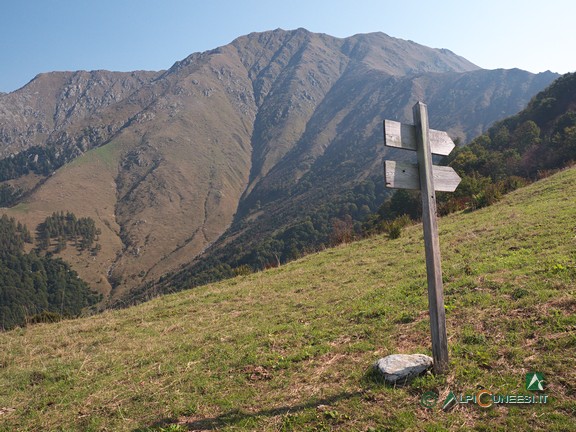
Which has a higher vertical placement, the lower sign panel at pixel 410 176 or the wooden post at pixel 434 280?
the lower sign panel at pixel 410 176

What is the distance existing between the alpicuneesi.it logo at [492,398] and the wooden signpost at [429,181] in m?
0.55

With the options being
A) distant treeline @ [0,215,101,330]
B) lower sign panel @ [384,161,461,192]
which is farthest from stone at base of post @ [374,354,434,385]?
distant treeline @ [0,215,101,330]

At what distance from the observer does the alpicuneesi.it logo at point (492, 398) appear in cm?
453

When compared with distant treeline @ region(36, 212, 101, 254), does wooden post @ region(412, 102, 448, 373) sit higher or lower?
→ higher

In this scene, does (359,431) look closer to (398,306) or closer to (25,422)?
(398,306)

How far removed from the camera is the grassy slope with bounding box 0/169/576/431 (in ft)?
16.0

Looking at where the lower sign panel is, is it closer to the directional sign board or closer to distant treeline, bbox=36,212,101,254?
the directional sign board

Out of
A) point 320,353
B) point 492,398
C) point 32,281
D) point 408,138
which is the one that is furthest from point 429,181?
point 32,281

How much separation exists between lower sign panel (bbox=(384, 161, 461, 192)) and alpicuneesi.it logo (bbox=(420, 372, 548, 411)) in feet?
9.39

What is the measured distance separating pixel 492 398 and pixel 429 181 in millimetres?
3046

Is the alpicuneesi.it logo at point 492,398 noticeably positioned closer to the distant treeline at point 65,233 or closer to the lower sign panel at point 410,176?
the lower sign panel at point 410,176

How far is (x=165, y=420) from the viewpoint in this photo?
17.0 feet

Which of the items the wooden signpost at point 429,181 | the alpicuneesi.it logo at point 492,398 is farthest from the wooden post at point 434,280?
the alpicuneesi.it logo at point 492,398

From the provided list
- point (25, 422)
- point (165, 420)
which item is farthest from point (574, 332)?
point (25, 422)
